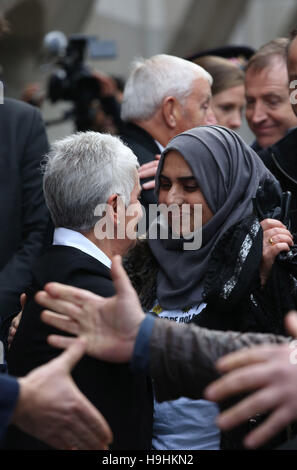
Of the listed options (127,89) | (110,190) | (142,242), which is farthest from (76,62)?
(110,190)

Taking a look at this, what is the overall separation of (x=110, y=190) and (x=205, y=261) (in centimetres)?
38

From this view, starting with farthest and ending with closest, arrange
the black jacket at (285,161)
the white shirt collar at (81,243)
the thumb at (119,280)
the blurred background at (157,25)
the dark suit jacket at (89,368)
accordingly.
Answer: the blurred background at (157,25) → the black jacket at (285,161) → the white shirt collar at (81,243) → the dark suit jacket at (89,368) → the thumb at (119,280)

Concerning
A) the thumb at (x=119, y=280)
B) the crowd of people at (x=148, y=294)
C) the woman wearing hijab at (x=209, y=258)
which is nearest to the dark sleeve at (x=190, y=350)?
the crowd of people at (x=148, y=294)

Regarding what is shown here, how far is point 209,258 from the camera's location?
2.30m

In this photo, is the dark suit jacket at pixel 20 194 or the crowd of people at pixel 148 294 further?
the dark suit jacket at pixel 20 194

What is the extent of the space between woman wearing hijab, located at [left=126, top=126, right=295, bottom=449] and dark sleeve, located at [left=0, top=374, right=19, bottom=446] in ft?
2.29

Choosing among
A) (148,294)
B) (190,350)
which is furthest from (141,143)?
(190,350)

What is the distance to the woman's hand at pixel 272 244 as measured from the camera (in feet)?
7.20

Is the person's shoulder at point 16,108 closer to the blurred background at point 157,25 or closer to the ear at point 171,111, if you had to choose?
the ear at point 171,111

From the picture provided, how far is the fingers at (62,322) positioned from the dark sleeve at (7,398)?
0.66 feet

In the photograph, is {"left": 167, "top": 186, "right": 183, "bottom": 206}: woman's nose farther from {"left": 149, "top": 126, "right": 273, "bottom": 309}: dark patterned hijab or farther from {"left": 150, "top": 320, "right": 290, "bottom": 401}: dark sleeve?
{"left": 150, "top": 320, "right": 290, "bottom": 401}: dark sleeve

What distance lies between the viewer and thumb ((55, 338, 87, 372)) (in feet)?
5.44

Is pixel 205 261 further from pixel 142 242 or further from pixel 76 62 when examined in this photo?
pixel 76 62
